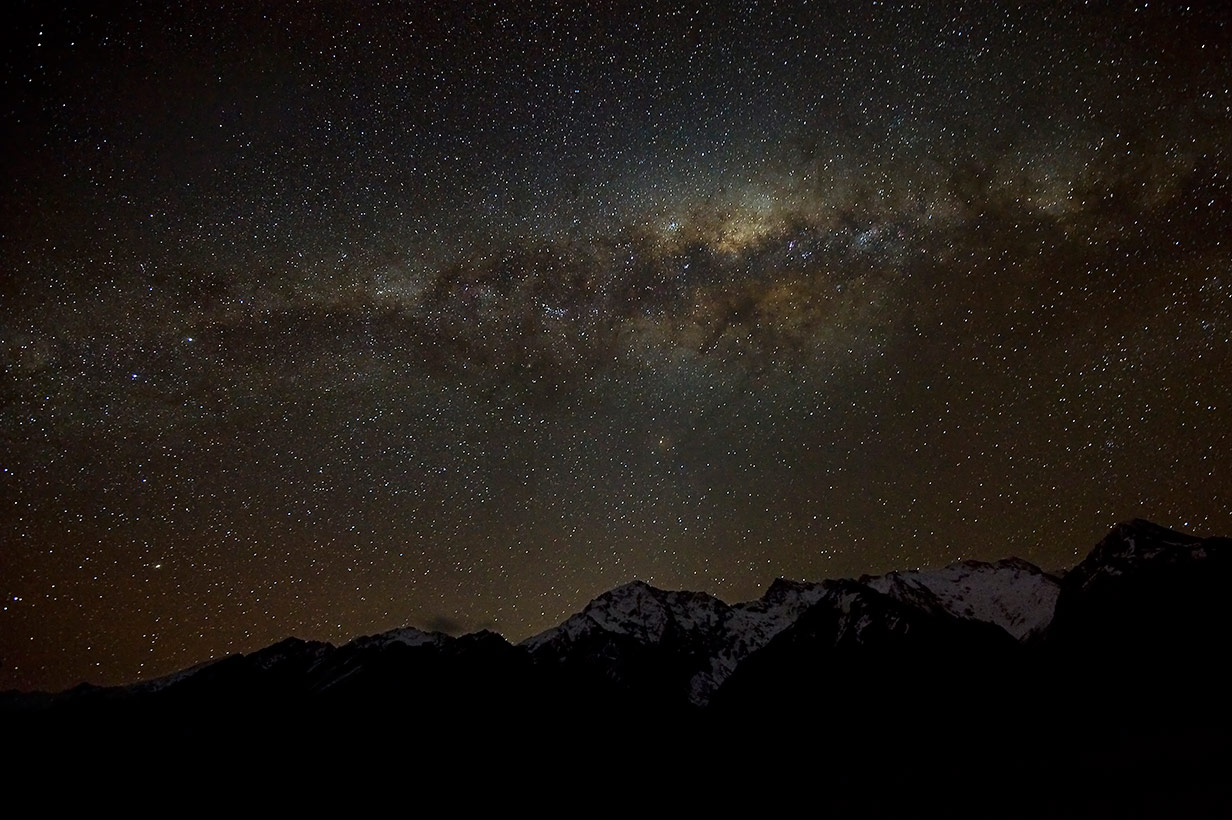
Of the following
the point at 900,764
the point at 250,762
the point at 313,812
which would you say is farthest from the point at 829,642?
the point at 250,762

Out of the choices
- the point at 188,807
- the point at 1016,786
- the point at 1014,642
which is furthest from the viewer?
the point at 1014,642

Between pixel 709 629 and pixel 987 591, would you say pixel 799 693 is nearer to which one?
pixel 709 629

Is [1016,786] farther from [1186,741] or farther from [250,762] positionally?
[250,762]

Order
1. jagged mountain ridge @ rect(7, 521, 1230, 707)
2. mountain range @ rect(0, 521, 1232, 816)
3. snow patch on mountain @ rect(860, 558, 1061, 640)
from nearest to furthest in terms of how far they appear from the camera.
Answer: mountain range @ rect(0, 521, 1232, 816) < jagged mountain ridge @ rect(7, 521, 1230, 707) < snow patch on mountain @ rect(860, 558, 1061, 640)

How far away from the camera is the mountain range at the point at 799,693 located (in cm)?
5656

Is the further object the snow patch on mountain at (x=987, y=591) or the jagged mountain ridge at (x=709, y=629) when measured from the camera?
the snow patch on mountain at (x=987, y=591)

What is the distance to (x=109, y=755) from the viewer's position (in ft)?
280

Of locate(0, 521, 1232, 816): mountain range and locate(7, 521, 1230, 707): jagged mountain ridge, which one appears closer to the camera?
locate(0, 521, 1232, 816): mountain range

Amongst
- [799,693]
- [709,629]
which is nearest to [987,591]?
[799,693]

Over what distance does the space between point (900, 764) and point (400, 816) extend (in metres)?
53.4

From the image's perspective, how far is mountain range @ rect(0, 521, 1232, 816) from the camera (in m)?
56.6

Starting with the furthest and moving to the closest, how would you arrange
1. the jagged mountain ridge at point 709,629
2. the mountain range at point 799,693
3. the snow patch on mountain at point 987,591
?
1. the snow patch on mountain at point 987,591
2. the jagged mountain ridge at point 709,629
3. the mountain range at point 799,693

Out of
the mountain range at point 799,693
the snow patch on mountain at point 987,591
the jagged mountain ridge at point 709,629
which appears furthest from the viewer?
the snow patch on mountain at point 987,591

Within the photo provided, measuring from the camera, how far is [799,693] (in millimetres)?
98750
